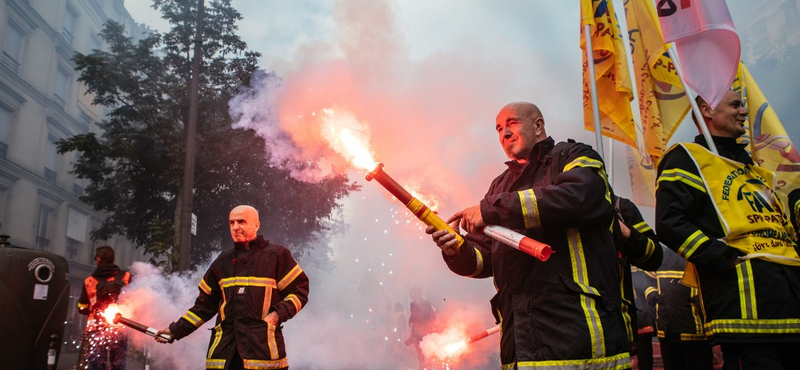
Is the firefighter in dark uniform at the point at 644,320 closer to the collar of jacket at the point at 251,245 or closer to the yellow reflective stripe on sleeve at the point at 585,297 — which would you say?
the collar of jacket at the point at 251,245

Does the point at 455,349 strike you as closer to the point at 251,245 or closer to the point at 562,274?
the point at 251,245

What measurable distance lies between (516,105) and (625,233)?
1196 mm

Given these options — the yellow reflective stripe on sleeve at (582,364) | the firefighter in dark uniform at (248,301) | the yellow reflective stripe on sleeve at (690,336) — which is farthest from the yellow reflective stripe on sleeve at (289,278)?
the yellow reflective stripe on sleeve at (690,336)

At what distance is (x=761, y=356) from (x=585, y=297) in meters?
1.09

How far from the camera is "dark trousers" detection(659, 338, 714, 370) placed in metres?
5.36

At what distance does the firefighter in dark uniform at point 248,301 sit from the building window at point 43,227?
60.0 feet

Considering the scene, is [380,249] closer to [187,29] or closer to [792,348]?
[187,29]

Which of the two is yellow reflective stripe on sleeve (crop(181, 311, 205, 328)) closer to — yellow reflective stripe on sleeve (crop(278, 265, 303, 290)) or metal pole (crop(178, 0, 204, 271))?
yellow reflective stripe on sleeve (crop(278, 265, 303, 290))

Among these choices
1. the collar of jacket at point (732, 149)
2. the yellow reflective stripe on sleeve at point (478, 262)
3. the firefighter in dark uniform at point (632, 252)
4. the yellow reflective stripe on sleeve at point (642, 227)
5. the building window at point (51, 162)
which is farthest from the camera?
the building window at point (51, 162)

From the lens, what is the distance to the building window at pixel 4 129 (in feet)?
58.1

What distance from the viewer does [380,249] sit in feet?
99.3

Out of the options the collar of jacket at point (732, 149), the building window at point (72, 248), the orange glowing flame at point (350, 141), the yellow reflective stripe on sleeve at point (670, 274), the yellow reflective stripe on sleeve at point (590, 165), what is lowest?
the yellow reflective stripe on sleeve at point (670, 274)

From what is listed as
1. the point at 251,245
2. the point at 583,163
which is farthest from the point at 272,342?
the point at 583,163

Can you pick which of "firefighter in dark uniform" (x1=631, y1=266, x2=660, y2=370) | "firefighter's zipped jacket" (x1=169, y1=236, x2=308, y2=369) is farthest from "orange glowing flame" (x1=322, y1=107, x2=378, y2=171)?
"firefighter in dark uniform" (x1=631, y1=266, x2=660, y2=370)
